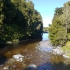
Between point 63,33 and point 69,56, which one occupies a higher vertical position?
point 63,33

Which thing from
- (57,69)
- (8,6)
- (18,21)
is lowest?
(57,69)

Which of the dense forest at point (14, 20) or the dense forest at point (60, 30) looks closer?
the dense forest at point (60, 30)

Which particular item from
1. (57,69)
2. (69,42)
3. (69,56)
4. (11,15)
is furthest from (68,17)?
(57,69)

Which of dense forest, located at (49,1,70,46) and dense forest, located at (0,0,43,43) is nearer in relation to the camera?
dense forest, located at (49,1,70,46)

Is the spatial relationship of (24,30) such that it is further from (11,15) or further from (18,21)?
(11,15)

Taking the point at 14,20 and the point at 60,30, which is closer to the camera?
the point at 60,30

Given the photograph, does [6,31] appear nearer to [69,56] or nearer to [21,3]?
[21,3]

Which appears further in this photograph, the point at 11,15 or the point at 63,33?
the point at 11,15

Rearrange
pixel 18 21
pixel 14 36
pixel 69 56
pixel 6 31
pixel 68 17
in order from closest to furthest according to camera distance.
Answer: pixel 69 56, pixel 68 17, pixel 6 31, pixel 14 36, pixel 18 21

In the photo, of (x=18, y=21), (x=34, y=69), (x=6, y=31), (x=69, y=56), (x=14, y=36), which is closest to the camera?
(x=34, y=69)

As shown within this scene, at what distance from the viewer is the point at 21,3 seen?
77.9 m

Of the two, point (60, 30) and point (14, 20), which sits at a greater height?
point (14, 20)

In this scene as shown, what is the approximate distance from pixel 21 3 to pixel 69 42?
3841cm

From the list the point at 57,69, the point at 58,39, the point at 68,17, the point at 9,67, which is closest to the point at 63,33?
the point at 58,39
